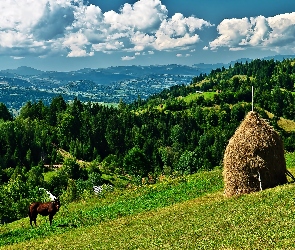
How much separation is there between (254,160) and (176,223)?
8379 mm

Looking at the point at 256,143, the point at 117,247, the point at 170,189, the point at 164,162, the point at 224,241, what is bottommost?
the point at 164,162

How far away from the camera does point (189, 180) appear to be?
4488 centimetres

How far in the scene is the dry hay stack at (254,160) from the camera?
2836 centimetres

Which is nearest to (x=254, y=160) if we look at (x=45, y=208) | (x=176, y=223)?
(x=176, y=223)

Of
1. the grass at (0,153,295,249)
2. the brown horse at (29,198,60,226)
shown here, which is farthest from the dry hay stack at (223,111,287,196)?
the brown horse at (29,198,60,226)

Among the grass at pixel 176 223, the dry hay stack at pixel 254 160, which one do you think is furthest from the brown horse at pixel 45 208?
the dry hay stack at pixel 254 160

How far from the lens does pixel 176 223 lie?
24.5m

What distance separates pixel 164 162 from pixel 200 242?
15267 centimetres

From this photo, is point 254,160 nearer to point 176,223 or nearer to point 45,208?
point 176,223

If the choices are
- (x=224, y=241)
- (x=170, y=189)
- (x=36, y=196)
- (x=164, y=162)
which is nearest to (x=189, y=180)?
(x=170, y=189)

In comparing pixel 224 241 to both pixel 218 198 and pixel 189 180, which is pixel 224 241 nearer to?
pixel 218 198

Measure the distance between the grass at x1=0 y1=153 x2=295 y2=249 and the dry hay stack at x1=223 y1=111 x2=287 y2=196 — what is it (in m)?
1.34

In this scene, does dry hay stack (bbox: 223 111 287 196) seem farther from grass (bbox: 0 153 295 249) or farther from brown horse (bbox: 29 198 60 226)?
brown horse (bbox: 29 198 60 226)

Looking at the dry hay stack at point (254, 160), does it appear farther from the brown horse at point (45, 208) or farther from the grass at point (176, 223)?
the brown horse at point (45, 208)
